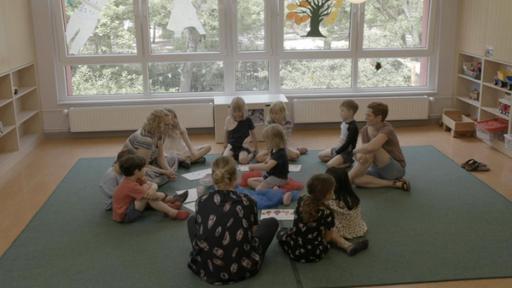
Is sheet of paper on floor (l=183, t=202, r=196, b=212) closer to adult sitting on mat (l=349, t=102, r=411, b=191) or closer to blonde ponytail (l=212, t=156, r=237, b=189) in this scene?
blonde ponytail (l=212, t=156, r=237, b=189)

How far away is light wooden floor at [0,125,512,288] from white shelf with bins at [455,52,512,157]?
382 millimetres

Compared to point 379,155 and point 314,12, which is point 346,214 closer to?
point 379,155

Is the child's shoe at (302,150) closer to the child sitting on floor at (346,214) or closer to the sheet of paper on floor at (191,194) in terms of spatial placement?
the sheet of paper on floor at (191,194)

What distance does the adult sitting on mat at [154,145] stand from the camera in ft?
16.8

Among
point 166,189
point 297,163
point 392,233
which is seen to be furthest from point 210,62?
point 392,233

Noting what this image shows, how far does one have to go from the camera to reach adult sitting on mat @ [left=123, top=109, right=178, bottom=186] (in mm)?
5125

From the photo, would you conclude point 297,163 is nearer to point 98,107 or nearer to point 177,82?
point 177,82

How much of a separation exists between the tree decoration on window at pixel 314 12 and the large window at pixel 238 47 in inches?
0.5

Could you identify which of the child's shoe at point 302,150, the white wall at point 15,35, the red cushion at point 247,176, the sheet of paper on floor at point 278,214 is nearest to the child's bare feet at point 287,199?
the sheet of paper on floor at point 278,214

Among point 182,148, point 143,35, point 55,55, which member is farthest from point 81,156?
point 143,35

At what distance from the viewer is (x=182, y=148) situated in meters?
6.17

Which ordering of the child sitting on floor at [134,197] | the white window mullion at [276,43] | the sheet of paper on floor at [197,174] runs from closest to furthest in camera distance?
the child sitting on floor at [134,197], the sheet of paper on floor at [197,174], the white window mullion at [276,43]

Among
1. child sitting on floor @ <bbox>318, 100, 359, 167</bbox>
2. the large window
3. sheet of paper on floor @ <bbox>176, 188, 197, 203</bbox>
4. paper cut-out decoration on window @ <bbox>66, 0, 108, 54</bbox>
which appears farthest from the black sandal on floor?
paper cut-out decoration on window @ <bbox>66, 0, 108, 54</bbox>

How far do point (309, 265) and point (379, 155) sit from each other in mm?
1754
